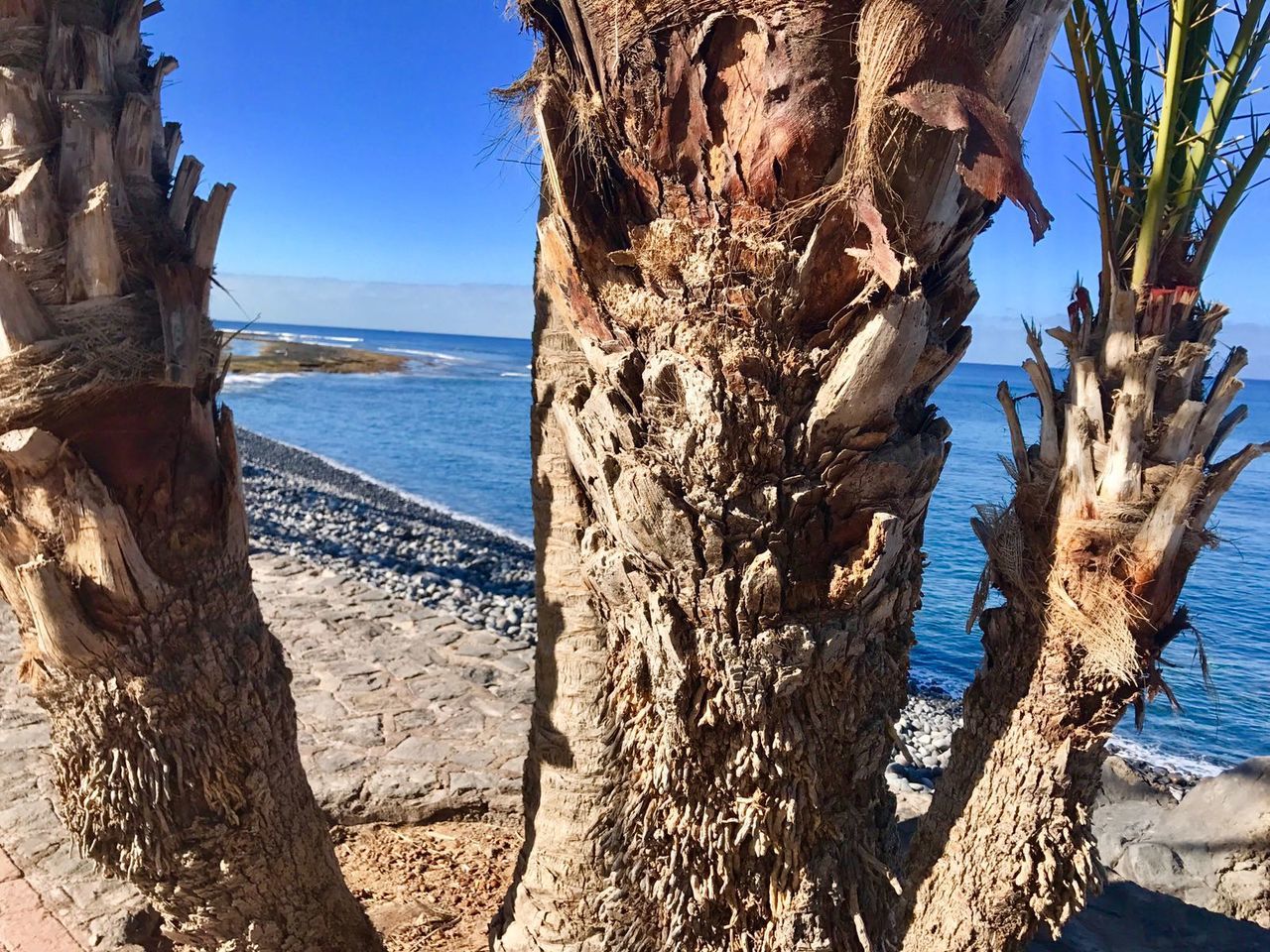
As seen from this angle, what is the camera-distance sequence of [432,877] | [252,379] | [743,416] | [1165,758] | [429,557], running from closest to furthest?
[743,416], [432,877], [1165,758], [429,557], [252,379]

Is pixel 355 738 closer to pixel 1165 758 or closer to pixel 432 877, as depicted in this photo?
pixel 432 877

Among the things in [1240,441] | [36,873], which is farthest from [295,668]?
[1240,441]

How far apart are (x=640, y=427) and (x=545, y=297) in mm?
560

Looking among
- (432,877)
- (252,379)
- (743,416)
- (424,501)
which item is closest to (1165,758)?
(432,877)

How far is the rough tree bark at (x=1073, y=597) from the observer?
2.13 metres

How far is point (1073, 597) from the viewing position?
222cm

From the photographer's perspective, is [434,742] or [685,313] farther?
[434,742]

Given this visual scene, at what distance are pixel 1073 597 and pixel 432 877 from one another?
3.34m

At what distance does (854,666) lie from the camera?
2.11 m

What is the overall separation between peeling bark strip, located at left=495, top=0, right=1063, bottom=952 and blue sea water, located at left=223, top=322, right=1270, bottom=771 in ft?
3.49

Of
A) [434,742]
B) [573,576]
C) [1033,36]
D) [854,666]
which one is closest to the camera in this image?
[1033,36]

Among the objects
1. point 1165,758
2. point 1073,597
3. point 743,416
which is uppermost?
point 743,416

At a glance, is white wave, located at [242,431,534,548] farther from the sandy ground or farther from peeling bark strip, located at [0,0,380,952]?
peeling bark strip, located at [0,0,380,952]

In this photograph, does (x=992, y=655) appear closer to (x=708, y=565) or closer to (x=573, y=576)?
(x=708, y=565)
